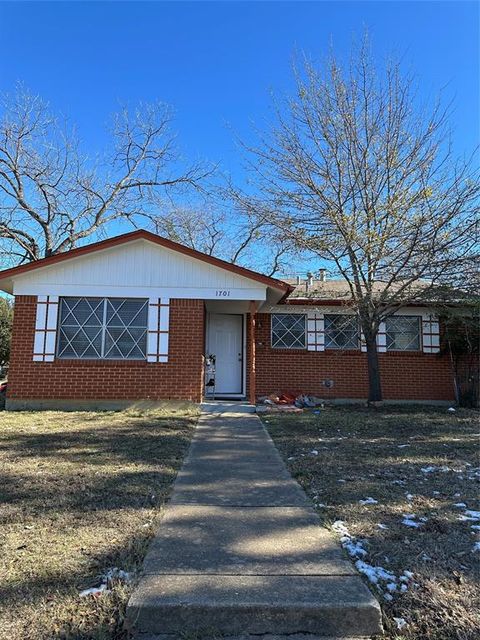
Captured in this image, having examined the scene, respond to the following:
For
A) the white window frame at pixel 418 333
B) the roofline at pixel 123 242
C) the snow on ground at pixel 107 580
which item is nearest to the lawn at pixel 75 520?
the snow on ground at pixel 107 580

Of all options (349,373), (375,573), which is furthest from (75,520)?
(349,373)

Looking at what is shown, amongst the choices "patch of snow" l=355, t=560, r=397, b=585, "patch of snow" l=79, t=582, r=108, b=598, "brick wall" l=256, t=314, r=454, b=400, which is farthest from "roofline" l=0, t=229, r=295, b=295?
"patch of snow" l=79, t=582, r=108, b=598

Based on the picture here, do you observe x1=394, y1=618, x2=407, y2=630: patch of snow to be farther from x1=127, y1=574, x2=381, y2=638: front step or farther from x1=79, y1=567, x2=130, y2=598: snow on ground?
x1=79, y1=567, x2=130, y2=598: snow on ground

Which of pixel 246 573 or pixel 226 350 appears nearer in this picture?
pixel 246 573

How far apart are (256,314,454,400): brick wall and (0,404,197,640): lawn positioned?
244 inches

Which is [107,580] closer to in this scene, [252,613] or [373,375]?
[252,613]

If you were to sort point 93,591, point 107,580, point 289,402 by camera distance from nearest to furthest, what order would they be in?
point 93,591 → point 107,580 → point 289,402

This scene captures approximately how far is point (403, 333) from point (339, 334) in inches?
73.3

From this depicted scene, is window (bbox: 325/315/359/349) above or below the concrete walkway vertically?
above

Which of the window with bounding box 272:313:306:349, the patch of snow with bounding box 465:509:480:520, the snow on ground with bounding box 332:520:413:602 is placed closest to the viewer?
the snow on ground with bounding box 332:520:413:602

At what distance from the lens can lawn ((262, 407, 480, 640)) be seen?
282 cm

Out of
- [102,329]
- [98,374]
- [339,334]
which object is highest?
[339,334]

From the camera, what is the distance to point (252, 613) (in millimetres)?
2723

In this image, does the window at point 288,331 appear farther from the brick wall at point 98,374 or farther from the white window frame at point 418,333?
the brick wall at point 98,374
